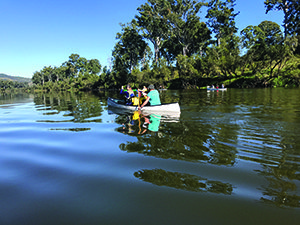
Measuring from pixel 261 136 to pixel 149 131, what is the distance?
3760 mm

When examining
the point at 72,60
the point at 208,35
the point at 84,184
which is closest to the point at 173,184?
the point at 84,184

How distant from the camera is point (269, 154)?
15.6ft

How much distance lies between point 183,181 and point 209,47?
47.4m

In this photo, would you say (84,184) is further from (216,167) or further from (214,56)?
(214,56)

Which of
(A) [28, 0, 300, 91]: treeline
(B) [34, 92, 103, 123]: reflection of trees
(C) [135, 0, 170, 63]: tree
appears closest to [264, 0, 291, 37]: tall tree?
(A) [28, 0, 300, 91]: treeline

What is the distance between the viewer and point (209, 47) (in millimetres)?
46406

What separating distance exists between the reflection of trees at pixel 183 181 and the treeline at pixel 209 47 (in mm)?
38922

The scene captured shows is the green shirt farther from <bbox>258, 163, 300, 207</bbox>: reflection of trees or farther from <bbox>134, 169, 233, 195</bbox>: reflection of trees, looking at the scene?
<bbox>258, 163, 300, 207</bbox>: reflection of trees

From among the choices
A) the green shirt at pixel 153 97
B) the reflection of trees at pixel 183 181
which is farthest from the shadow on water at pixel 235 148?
the green shirt at pixel 153 97

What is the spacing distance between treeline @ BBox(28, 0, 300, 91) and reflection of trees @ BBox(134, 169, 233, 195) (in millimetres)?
38922

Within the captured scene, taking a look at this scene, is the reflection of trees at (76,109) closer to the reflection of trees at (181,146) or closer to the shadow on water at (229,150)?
the shadow on water at (229,150)

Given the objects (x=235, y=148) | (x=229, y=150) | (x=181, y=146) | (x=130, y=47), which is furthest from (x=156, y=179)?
(x=130, y=47)

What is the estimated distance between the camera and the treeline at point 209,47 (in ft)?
123

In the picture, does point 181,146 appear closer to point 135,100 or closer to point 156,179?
point 156,179
